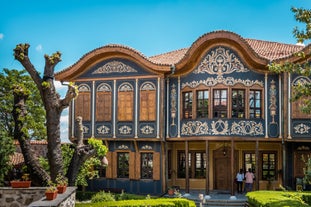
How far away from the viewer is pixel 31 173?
15227 millimetres

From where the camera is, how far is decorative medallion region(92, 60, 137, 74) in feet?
→ 78.6

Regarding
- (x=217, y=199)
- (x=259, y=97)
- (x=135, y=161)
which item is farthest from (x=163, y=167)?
(x=259, y=97)

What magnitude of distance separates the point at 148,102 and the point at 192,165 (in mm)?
4089

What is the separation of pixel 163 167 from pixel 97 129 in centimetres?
362

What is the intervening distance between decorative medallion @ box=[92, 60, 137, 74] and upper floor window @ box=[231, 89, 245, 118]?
15.9 ft

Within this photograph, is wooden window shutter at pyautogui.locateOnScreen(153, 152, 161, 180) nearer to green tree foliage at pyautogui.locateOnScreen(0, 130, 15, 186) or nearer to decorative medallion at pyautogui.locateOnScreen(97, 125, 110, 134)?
decorative medallion at pyautogui.locateOnScreen(97, 125, 110, 134)

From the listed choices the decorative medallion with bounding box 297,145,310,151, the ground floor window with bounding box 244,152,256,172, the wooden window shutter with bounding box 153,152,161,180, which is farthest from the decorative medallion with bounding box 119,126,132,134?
the decorative medallion with bounding box 297,145,310,151

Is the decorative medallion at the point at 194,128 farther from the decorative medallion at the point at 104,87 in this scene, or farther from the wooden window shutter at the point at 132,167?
the decorative medallion at the point at 104,87

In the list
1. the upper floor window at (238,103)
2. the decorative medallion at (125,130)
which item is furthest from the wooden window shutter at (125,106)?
the upper floor window at (238,103)

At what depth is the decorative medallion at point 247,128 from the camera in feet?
72.1

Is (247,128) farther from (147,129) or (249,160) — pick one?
(147,129)

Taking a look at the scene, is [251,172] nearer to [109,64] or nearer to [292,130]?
[292,130]

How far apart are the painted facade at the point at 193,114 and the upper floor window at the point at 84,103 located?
1.9 inches

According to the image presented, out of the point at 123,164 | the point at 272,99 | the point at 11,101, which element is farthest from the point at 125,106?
the point at 11,101
